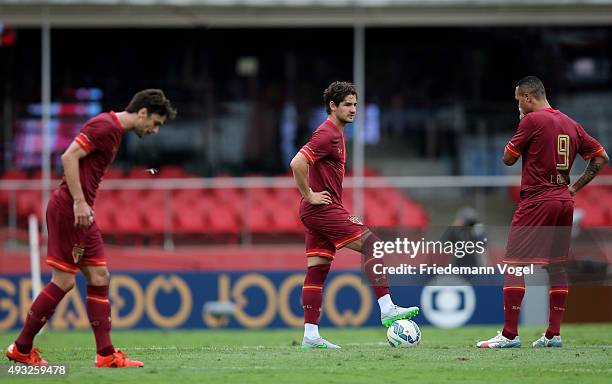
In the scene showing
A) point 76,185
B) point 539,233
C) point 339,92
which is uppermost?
point 339,92

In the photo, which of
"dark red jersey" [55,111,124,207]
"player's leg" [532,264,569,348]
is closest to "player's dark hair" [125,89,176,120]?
"dark red jersey" [55,111,124,207]

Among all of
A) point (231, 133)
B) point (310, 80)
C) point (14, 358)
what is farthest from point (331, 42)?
point (14, 358)

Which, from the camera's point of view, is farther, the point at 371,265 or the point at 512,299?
the point at 371,265

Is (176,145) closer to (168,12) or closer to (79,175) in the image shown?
(168,12)

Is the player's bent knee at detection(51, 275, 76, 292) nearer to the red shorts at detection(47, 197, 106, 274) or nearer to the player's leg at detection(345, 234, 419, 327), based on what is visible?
the red shorts at detection(47, 197, 106, 274)

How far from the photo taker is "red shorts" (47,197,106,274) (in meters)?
9.25

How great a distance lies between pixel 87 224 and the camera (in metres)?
9.15

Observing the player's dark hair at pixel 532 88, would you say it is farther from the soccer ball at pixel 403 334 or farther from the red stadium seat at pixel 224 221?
the red stadium seat at pixel 224 221

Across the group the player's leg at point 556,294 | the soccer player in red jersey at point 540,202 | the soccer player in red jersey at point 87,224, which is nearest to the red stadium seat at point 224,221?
the soccer player in red jersey at point 540,202

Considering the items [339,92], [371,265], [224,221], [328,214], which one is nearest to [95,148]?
[328,214]

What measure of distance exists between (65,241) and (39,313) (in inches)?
24.0

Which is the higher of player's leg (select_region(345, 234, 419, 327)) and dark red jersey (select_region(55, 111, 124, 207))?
dark red jersey (select_region(55, 111, 124, 207))

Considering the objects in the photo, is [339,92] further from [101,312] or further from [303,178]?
[101,312]

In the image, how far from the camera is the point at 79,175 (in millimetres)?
9266
